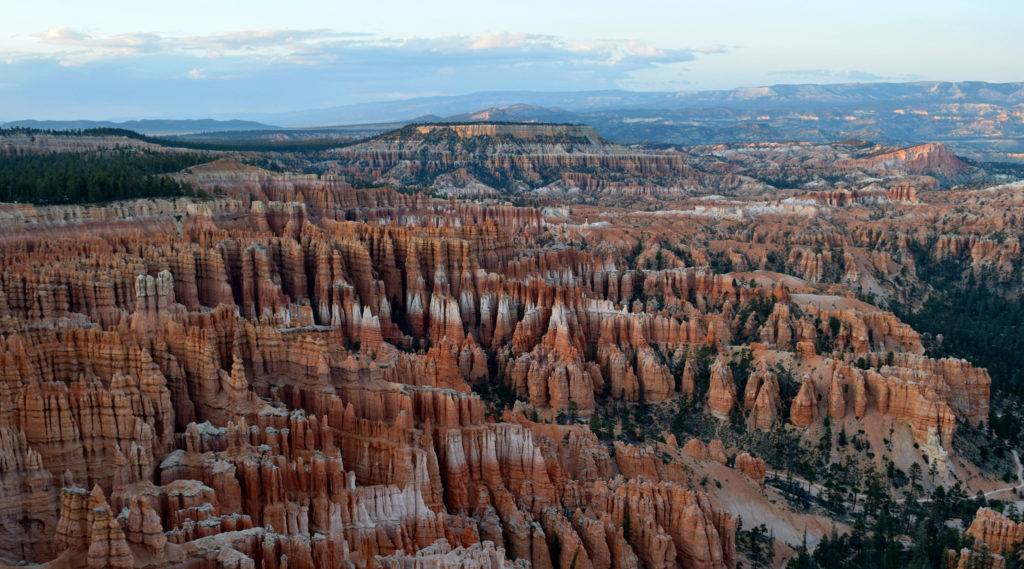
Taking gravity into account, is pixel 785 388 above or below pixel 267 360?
below

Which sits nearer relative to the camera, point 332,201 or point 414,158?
point 332,201

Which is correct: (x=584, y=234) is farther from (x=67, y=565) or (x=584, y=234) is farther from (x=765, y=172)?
(x=765, y=172)

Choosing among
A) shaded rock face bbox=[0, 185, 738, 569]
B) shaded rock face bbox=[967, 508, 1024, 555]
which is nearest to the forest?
shaded rock face bbox=[0, 185, 738, 569]

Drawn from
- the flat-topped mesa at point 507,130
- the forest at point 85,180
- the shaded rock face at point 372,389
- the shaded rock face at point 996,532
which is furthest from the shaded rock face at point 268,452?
the flat-topped mesa at point 507,130

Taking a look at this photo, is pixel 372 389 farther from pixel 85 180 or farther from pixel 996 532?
pixel 85 180

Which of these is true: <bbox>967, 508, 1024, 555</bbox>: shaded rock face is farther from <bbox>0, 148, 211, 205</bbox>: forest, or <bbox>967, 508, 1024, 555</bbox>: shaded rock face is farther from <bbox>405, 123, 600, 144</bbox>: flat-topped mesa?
<bbox>405, 123, 600, 144</bbox>: flat-topped mesa

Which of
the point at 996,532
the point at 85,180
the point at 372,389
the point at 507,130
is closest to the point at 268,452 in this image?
the point at 372,389

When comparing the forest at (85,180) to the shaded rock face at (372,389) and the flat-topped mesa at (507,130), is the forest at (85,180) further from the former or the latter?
the flat-topped mesa at (507,130)

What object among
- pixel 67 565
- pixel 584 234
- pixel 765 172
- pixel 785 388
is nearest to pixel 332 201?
pixel 584 234
